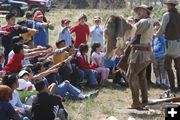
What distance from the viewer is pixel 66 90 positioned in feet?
31.9

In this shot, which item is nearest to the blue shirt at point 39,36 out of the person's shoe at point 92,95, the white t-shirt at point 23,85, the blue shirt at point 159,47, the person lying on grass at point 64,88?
the person lying on grass at point 64,88

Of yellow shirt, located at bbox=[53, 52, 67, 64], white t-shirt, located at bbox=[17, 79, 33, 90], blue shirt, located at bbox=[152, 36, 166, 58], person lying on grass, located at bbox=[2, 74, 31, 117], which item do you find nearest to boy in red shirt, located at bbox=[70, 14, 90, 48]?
yellow shirt, located at bbox=[53, 52, 67, 64]

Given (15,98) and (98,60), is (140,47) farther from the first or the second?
(98,60)

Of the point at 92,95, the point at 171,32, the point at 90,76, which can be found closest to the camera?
the point at 92,95

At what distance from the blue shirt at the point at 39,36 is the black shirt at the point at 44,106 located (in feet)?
15.7

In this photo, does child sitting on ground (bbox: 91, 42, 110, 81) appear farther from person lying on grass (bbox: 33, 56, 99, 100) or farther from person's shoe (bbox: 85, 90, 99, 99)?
person lying on grass (bbox: 33, 56, 99, 100)

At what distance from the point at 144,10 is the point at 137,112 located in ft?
6.00

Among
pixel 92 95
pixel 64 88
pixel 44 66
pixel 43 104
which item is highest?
pixel 43 104

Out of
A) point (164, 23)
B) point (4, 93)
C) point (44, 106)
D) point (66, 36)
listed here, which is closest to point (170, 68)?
point (164, 23)

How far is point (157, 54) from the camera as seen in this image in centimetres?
1169

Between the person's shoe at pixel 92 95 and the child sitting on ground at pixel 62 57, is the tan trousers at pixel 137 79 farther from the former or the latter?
the child sitting on ground at pixel 62 57

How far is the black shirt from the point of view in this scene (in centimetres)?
685

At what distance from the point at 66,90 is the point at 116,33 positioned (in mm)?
1620

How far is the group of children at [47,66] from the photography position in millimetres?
6957
